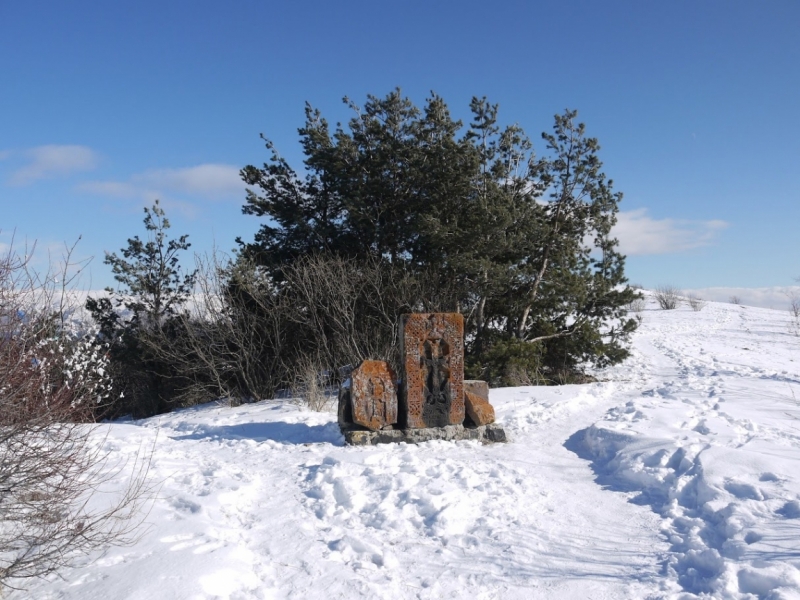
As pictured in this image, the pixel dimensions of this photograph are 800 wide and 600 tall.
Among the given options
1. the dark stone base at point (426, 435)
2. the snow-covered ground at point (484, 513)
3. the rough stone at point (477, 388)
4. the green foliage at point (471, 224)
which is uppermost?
the green foliage at point (471, 224)

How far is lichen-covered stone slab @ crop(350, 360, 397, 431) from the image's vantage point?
7574mm

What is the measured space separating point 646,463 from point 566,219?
36.8ft

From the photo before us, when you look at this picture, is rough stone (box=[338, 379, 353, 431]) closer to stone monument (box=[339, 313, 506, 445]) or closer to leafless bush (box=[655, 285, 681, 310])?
stone monument (box=[339, 313, 506, 445])

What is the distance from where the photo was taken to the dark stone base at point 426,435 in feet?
24.6

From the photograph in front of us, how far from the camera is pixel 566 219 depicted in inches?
647

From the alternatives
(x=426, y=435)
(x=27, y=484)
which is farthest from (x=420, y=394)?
(x=27, y=484)

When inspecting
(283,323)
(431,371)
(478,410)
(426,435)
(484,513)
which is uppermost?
(283,323)

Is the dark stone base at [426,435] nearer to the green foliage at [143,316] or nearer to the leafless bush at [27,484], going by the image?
the leafless bush at [27,484]

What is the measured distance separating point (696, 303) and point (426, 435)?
A: 1343 inches

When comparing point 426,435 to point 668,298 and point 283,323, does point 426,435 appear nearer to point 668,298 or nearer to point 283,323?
point 283,323

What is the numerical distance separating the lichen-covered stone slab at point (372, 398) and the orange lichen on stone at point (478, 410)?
1.08m

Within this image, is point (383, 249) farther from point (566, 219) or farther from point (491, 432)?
point (491, 432)

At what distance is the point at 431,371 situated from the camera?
782cm

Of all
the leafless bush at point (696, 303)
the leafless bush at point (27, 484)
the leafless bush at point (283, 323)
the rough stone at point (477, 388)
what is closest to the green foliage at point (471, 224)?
the leafless bush at point (283, 323)
